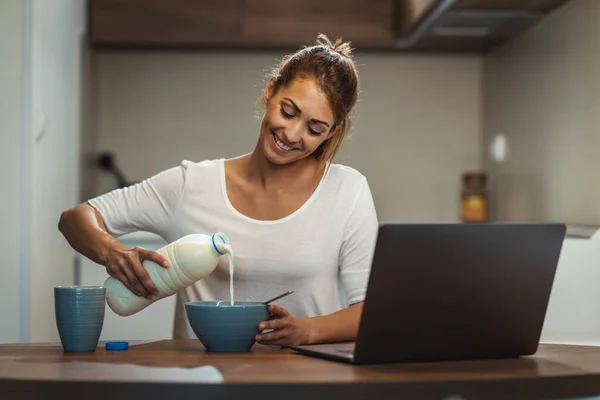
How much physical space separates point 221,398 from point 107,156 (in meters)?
2.72

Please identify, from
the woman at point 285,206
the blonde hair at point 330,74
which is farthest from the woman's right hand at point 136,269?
the blonde hair at point 330,74

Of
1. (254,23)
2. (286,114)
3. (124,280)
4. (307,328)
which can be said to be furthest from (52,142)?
(307,328)

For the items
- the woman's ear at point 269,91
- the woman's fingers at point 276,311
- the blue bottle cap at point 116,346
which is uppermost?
the woman's ear at point 269,91

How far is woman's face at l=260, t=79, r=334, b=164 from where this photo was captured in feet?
5.71

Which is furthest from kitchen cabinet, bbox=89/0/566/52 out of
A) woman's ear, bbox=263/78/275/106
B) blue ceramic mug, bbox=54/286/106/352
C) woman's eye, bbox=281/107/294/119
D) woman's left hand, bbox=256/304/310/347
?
blue ceramic mug, bbox=54/286/106/352

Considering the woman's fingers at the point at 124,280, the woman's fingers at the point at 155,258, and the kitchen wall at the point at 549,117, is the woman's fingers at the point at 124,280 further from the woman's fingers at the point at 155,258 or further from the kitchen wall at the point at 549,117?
the kitchen wall at the point at 549,117

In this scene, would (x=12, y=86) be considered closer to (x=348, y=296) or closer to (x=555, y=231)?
(x=348, y=296)

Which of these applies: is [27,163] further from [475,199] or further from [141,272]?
[475,199]

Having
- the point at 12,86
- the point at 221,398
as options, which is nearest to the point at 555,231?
the point at 221,398

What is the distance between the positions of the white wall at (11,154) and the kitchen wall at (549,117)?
1555mm

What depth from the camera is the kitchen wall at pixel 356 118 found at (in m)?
3.68

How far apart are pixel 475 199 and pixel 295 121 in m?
1.94

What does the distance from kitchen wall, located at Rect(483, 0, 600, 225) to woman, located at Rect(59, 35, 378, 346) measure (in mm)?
899

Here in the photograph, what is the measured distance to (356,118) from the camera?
3660 millimetres
